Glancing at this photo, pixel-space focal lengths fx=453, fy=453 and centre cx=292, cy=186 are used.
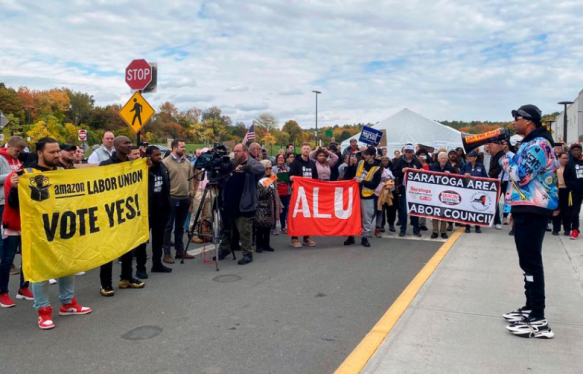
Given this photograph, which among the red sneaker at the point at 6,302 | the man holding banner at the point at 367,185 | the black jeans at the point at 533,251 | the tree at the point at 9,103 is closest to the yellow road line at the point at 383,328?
the black jeans at the point at 533,251

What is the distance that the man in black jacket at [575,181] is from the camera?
9727 mm

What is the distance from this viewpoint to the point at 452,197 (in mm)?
10336

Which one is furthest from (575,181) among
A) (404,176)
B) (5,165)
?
(5,165)

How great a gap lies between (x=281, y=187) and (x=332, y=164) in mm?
1829

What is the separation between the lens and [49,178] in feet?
16.0

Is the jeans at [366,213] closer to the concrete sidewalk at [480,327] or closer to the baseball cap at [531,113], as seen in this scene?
the concrete sidewalk at [480,327]

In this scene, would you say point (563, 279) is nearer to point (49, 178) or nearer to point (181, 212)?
point (181, 212)

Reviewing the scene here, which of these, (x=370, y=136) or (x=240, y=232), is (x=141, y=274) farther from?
(x=370, y=136)

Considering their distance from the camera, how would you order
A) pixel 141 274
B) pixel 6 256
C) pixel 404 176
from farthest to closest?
pixel 404 176 < pixel 141 274 < pixel 6 256

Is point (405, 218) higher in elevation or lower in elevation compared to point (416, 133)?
lower

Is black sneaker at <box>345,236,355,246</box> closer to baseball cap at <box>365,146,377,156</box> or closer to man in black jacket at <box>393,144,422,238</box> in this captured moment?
man in black jacket at <box>393,144,422,238</box>

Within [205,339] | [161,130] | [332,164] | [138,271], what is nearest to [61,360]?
[205,339]

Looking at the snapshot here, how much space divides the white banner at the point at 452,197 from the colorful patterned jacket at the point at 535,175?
235 inches

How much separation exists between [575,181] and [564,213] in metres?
0.74
